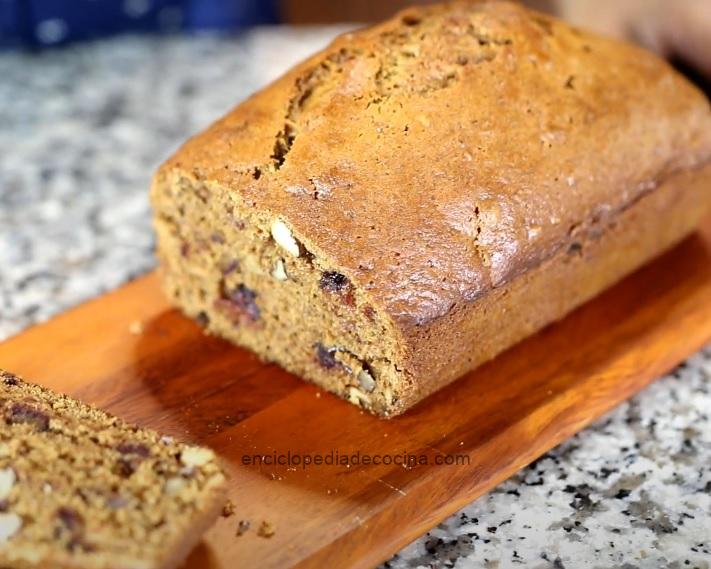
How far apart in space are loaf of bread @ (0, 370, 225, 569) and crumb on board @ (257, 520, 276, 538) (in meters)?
0.16

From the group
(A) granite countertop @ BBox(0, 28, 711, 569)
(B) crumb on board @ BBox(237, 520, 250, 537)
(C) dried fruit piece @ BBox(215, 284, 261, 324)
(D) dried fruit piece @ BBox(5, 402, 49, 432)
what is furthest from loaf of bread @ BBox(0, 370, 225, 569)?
(C) dried fruit piece @ BBox(215, 284, 261, 324)

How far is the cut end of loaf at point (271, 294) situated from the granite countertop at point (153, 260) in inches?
16.1

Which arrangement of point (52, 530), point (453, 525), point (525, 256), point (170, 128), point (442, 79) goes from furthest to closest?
1. point (170, 128)
2. point (442, 79)
3. point (525, 256)
4. point (453, 525)
5. point (52, 530)

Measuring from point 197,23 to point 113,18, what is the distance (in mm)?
423

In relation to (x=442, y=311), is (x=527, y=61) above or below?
above

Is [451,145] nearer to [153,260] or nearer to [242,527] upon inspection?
[242,527]

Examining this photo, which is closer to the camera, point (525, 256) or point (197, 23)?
point (525, 256)

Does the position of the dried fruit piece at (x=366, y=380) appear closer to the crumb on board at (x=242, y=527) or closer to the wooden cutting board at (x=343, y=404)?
the wooden cutting board at (x=343, y=404)

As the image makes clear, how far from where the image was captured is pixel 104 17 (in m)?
4.84

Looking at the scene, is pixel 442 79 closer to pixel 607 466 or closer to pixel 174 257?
pixel 174 257

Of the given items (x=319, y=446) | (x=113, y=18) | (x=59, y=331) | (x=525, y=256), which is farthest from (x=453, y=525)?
(x=113, y=18)

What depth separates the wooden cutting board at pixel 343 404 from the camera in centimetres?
202

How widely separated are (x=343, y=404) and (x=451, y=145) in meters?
0.70

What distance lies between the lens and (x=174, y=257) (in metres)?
2.74
